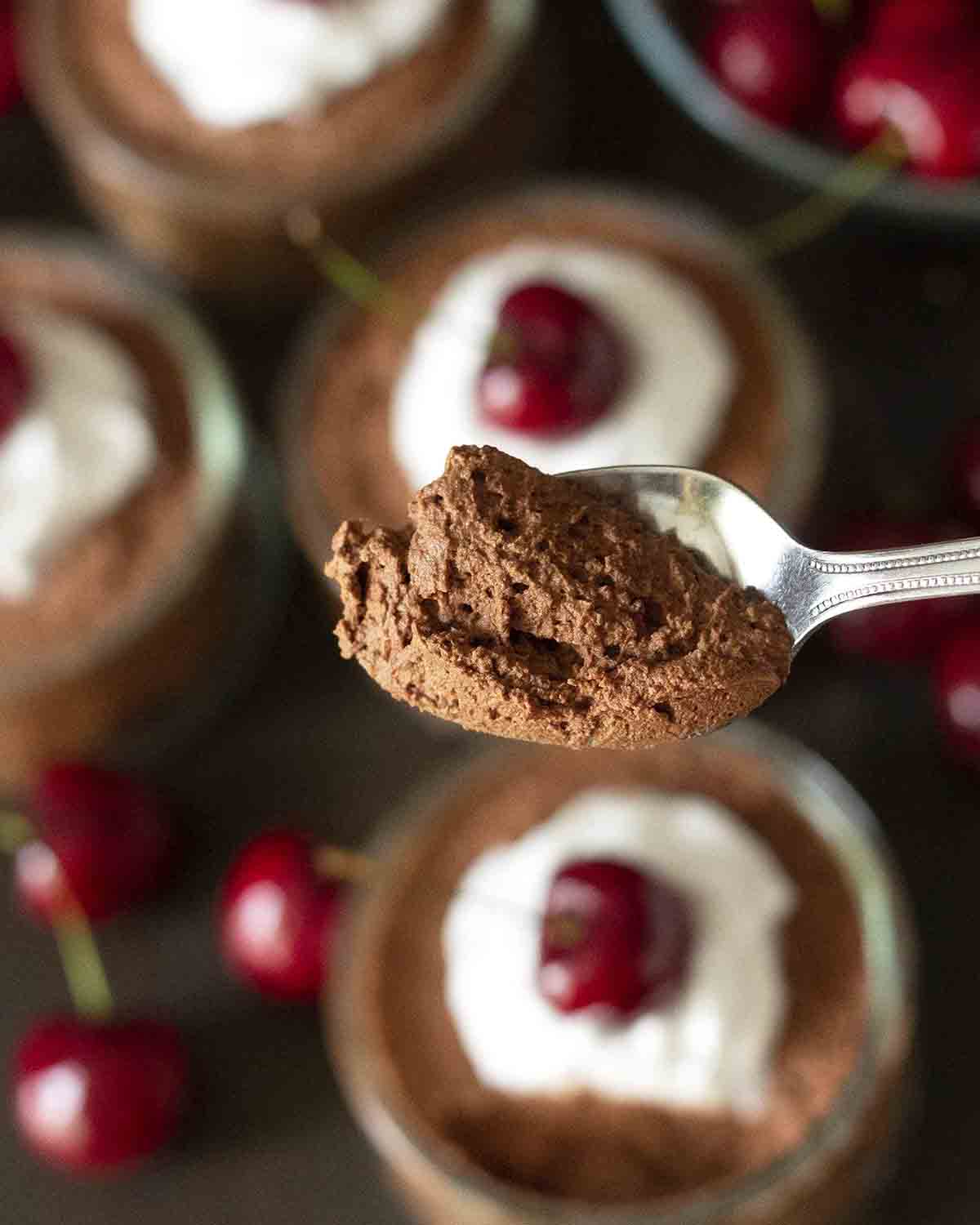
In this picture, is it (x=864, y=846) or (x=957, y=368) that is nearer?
(x=864, y=846)

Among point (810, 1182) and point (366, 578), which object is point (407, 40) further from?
point (810, 1182)

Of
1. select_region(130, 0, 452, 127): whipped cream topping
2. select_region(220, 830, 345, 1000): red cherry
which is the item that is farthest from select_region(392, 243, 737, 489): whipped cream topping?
select_region(220, 830, 345, 1000): red cherry

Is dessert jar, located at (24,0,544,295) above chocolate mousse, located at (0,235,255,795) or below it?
above

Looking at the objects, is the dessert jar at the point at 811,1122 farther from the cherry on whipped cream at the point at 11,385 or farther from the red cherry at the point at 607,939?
the cherry on whipped cream at the point at 11,385

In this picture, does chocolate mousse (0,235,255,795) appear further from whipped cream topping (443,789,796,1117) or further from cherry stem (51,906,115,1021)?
whipped cream topping (443,789,796,1117)

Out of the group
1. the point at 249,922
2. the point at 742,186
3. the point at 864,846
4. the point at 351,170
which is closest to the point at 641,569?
the point at 864,846
